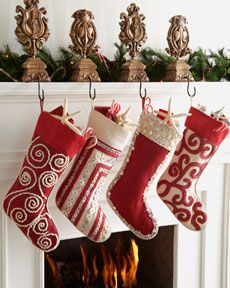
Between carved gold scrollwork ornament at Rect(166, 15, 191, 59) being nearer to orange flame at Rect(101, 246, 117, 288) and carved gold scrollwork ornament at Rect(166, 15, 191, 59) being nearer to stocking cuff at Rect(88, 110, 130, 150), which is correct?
stocking cuff at Rect(88, 110, 130, 150)

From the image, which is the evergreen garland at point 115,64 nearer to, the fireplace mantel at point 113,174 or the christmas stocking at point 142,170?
the fireplace mantel at point 113,174

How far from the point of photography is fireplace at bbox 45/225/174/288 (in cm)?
203

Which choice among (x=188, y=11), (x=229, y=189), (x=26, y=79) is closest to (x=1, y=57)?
(x=26, y=79)

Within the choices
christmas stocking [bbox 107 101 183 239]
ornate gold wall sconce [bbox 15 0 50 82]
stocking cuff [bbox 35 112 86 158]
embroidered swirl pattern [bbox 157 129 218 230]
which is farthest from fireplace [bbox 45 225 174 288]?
ornate gold wall sconce [bbox 15 0 50 82]

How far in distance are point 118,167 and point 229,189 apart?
0.52 m

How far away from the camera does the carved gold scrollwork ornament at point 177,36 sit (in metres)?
1.71

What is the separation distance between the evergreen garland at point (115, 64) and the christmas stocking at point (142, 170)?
0.27m

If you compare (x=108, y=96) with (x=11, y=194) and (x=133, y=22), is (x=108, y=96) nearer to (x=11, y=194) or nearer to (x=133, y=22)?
(x=133, y=22)

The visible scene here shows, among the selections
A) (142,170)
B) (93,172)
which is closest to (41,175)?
(93,172)

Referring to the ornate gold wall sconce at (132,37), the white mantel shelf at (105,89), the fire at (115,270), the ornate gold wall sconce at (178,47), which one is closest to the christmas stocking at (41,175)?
the white mantel shelf at (105,89)

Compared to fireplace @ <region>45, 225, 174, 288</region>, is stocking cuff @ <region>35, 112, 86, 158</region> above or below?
above

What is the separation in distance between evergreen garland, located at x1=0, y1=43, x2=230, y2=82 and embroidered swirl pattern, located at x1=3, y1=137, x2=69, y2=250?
266 mm

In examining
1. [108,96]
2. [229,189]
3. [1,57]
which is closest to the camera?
[1,57]

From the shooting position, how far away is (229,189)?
2.04 meters
